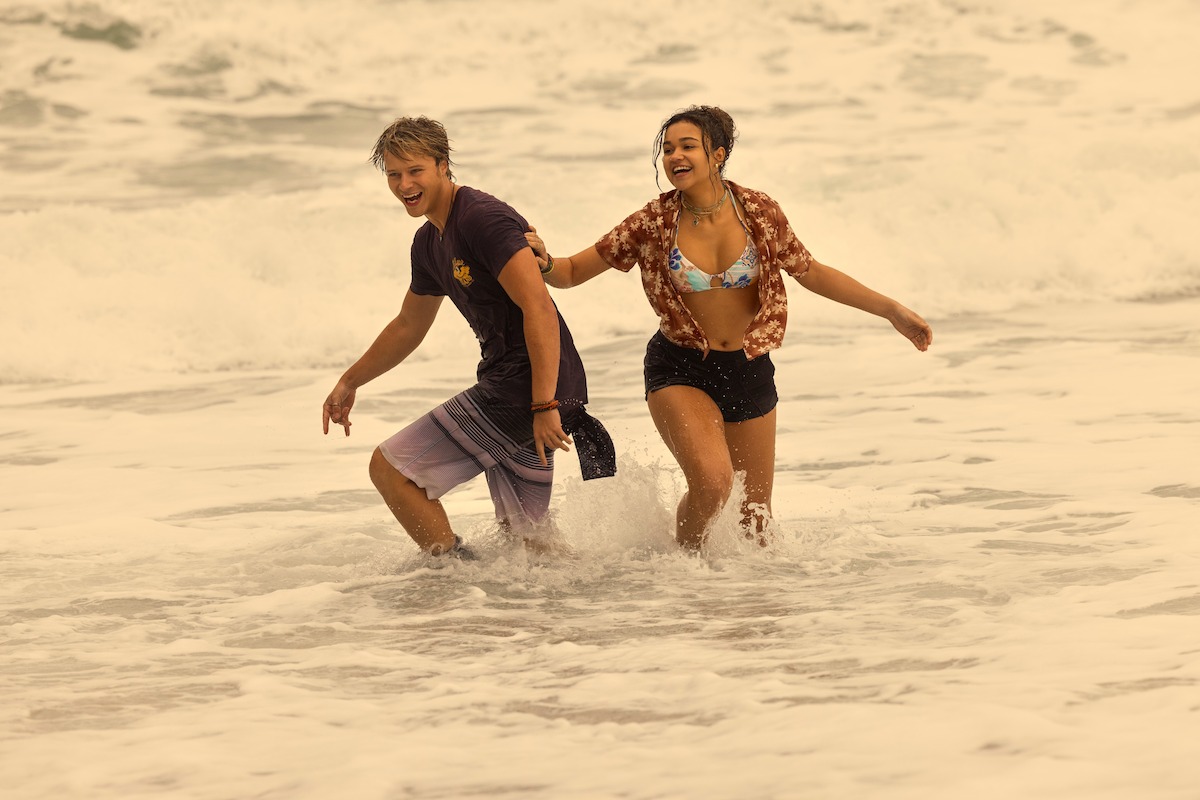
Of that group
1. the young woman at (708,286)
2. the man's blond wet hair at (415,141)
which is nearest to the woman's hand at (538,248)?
the young woman at (708,286)

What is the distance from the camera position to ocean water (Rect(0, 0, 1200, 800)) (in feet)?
11.7

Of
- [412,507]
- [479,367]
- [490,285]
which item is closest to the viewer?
[490,285]

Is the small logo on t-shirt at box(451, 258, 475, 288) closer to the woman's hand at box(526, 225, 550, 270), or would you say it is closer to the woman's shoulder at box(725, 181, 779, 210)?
the woman's hand at box(526, 225, 550, 270)

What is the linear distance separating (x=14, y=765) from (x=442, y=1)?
20853 mm

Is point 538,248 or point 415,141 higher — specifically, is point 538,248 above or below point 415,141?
below

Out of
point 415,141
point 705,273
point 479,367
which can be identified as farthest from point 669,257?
point 415,141

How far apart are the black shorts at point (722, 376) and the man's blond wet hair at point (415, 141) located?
1.01 m

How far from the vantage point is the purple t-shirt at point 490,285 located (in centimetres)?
461

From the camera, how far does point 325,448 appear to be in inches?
328

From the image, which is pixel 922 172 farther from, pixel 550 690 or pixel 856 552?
pixel 550 690

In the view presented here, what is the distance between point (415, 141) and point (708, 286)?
1.12 m

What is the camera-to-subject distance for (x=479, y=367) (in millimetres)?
4891

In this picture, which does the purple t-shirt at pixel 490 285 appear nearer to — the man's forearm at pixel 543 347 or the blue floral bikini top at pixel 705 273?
the man's forearm at pixel 543 347

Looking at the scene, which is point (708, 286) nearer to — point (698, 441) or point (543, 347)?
point (698, 441)
